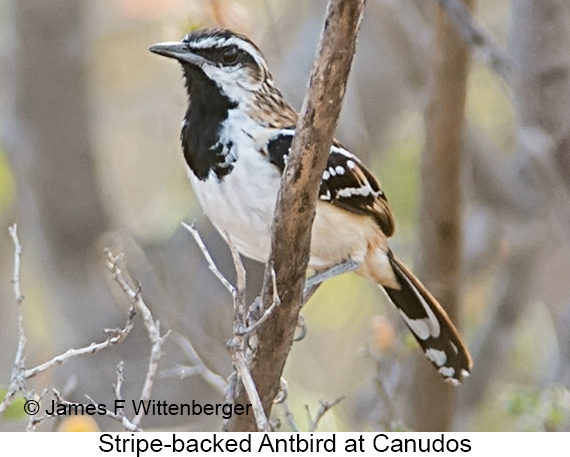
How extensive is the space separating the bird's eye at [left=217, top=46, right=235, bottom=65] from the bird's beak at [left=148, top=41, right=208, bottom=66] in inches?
2.0

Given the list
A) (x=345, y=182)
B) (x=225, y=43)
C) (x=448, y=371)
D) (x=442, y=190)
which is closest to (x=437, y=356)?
(x=448, y=371)

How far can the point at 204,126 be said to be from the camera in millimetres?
2494

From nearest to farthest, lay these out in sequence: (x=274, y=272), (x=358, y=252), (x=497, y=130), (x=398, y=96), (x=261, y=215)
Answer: (x=274, y=272), (x=261, y=215), (x=358, y=252), (x=398, y=96), (x=497, y=130)

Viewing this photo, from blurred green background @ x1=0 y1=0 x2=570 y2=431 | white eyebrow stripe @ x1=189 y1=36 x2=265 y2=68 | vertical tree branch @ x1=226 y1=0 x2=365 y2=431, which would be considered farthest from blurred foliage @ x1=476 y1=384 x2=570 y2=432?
white eyebrow stripe @ x1=189 y1=36 x2=265 y2=68

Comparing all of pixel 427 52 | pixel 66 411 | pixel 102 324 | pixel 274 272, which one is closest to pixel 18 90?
pixel 102 324

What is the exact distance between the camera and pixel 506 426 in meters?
3.67

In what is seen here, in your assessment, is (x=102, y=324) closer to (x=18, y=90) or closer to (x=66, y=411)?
(x=18, y=90)

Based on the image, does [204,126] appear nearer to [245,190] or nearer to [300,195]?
[245,190]

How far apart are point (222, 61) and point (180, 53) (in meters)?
0.12

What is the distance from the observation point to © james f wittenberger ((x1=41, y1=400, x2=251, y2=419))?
2.17 m

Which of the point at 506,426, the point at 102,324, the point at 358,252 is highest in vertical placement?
the point at 358,252

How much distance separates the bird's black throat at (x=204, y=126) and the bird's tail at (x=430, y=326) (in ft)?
1.96

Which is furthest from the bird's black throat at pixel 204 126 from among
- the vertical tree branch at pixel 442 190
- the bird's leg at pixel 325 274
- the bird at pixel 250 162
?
the vertical tree branch at pixel 442 190
